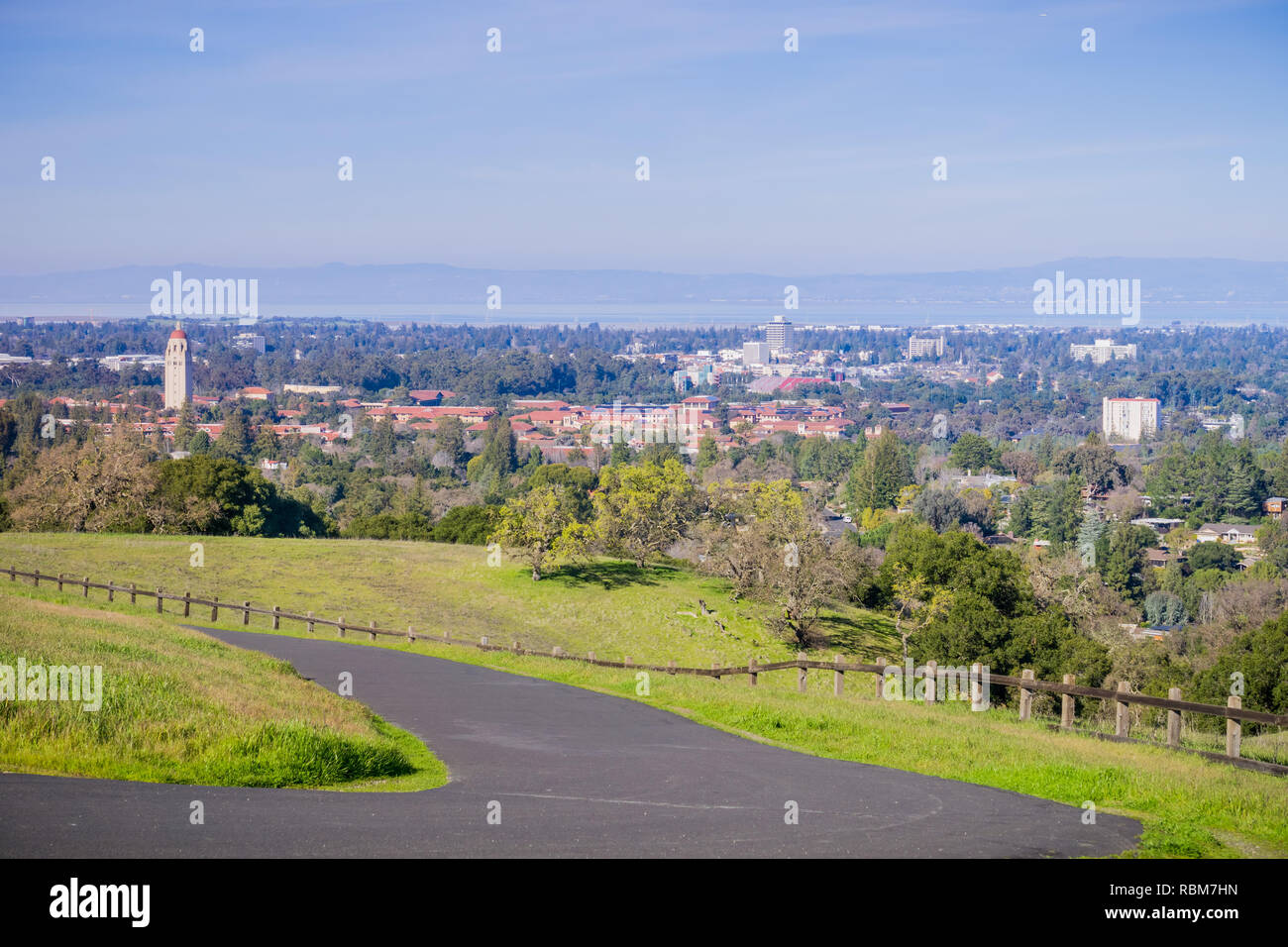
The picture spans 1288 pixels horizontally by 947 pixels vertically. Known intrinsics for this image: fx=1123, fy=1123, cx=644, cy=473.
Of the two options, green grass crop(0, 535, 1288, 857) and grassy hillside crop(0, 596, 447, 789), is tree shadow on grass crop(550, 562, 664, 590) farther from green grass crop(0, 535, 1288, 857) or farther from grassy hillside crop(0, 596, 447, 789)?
grassy hillside crop(0, 596, 447, 789)

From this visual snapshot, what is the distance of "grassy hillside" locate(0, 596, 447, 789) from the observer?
1030 centimetres

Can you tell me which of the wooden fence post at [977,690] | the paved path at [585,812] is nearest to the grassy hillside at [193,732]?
the paved path at [585,812]

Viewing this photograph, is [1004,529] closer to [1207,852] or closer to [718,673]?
[718,673]

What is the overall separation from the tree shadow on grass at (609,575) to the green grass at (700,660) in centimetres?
27

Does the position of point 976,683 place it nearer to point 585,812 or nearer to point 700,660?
point 585,812

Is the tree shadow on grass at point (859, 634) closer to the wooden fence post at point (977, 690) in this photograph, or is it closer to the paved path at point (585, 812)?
the wooden fence post at point (977, 690)

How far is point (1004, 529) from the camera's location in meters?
127

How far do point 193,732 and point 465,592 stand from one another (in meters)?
35.5

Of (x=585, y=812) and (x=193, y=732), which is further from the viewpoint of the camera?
(x=193, y=732)

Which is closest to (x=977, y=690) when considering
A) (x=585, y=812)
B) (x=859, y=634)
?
(x=585, y=812)

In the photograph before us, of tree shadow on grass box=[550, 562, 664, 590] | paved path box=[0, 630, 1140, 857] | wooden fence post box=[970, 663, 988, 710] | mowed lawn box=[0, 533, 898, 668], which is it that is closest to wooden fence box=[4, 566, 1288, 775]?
wooden fence post box=[970, 663, 988, 710]

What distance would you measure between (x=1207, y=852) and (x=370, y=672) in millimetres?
16359

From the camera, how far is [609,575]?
50.6 meters
